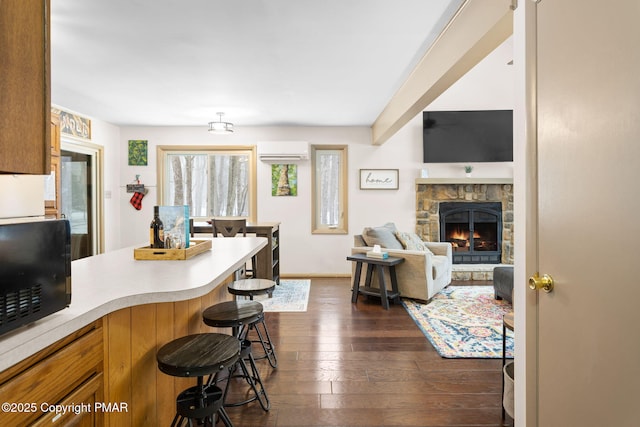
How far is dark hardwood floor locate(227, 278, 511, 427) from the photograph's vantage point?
2.07 meters

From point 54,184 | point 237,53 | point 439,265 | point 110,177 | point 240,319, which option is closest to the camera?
point 240,319

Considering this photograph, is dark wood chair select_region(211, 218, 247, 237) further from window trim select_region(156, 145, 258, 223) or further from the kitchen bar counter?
the kitchen bar counter

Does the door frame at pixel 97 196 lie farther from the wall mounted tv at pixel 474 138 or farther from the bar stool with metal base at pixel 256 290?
the wall mounted tv at pixel 474 138

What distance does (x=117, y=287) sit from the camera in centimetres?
136

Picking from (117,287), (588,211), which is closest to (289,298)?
(117,287)

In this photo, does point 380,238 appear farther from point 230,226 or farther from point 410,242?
point 230,226

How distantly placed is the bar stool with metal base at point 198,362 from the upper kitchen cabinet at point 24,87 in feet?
2.65

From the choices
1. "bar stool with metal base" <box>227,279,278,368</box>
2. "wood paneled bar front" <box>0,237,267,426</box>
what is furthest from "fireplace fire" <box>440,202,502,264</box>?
"wood paneled bar front" <box>0,237,267,426</box>

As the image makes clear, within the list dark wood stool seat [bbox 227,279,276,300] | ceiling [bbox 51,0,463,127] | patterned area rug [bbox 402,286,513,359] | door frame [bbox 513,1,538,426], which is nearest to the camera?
door frame [bbox 513,1,538,426]

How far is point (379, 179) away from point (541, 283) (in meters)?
4.57

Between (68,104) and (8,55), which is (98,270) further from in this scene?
(68,104)

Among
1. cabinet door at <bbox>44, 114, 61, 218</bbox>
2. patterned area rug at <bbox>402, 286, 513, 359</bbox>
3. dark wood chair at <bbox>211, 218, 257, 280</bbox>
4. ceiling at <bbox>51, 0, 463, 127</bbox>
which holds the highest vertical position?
ceiling at <bbox>51, 0, 463, 127</bbox>

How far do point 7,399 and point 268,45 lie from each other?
2744 mm

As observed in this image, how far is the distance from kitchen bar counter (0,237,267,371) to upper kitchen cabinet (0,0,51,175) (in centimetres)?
Result: 41
